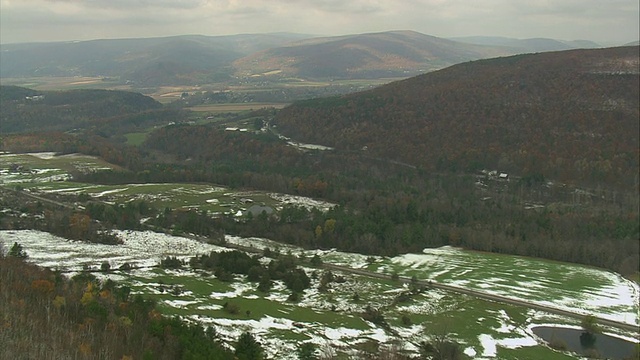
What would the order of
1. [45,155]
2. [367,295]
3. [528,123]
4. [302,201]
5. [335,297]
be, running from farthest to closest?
[45,155], [528,123], [302,201], [367,295], [335,297]

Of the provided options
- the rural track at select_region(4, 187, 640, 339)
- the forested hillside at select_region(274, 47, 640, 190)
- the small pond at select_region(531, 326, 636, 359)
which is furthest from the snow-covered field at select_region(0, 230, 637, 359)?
the forested hillside at select_region(274, 47, 640, 190)

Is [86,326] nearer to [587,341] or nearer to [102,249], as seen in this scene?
[102,249]

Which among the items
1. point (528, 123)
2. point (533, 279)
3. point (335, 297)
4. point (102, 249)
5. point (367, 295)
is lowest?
point (533, 279)

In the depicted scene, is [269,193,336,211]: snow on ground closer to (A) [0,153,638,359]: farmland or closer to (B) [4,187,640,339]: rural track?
(A) [0,153,638,359]: farmland

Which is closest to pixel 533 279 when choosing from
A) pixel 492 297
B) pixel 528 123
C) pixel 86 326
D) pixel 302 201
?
pixel 492 297

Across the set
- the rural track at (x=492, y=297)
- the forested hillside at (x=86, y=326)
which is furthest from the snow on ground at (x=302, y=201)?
the forested hillside at (x=86, y=326)

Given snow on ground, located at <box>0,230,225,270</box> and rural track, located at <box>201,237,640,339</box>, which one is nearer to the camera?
rural track, located at <box>201,237,640,339</box>

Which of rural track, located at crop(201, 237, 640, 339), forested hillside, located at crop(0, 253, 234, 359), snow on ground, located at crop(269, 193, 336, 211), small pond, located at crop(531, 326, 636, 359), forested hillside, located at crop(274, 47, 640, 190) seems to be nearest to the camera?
→ forested hillside, located at crop(0, 253, 234, 359)

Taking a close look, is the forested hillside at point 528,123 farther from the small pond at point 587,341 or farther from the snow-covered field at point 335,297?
the small pond at point 587,341
